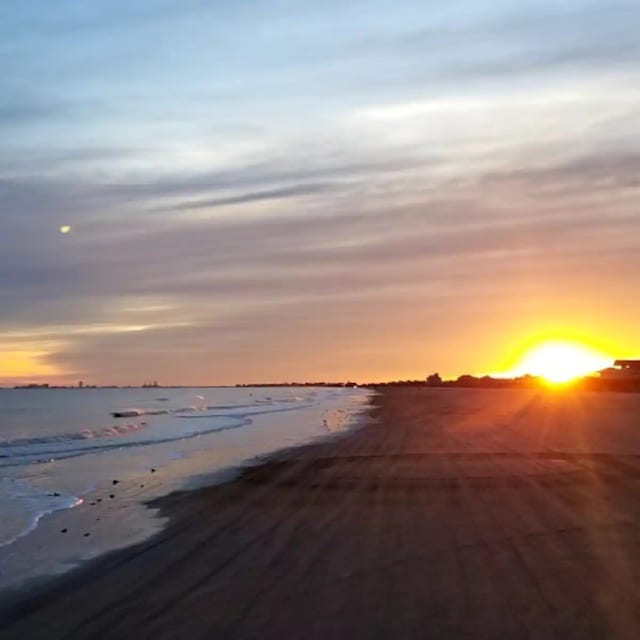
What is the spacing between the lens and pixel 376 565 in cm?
1067

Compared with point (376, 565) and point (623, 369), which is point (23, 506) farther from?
point (623, 369)

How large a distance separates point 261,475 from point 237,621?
13747 mm

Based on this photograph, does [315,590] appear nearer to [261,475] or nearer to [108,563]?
[108,563]

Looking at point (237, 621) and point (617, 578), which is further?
point (617, 578)

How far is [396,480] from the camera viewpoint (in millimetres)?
19422

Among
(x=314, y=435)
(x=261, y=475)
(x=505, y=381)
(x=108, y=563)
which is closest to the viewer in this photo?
(x=108, y=563)

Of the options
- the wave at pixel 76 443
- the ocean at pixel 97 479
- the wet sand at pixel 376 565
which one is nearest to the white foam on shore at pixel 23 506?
the ocean at pixel 97 479

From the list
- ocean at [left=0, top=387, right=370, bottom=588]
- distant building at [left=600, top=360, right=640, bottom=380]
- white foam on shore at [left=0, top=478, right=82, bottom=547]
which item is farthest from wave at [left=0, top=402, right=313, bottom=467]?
distant building at [left=600, top=360, right=640, bottom=380]

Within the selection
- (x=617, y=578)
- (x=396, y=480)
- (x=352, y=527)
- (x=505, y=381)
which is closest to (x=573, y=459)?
(x=396, y=480)

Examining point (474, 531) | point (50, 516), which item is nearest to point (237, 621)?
point (474, 531)

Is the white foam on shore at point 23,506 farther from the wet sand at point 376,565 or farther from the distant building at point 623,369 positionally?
the distant building at point 623,369

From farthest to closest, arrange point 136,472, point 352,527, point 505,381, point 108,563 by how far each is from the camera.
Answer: point 505,381
point 136,472
point 352,527
point 108,563

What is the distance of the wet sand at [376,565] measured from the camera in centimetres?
834

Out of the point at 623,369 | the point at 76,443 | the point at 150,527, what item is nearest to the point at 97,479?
the point at 150,527
